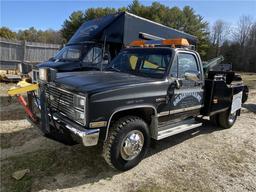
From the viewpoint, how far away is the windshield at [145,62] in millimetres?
4500

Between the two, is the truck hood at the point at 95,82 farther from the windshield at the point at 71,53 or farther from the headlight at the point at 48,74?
the windshield at the point at 71,53

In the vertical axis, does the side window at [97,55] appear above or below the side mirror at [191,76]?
above

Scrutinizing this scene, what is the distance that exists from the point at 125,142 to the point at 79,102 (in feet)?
3.27

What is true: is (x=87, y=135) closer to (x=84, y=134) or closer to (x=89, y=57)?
(x=84, y=134)

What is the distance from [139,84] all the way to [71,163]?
70.7 inches

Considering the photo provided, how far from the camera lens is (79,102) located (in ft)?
11.2

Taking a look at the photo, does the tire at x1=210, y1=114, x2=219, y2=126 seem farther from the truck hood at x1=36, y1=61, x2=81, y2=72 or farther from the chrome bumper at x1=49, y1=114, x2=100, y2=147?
the truck hood at x1=36, y1=61, x2=81, y2=72

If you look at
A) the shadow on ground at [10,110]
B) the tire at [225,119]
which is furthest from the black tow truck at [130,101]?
the shadow on ground at [10,110]

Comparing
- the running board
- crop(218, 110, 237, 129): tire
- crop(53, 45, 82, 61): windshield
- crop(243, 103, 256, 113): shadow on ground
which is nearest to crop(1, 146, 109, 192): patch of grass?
the running board

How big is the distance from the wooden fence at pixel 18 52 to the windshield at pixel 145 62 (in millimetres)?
11235

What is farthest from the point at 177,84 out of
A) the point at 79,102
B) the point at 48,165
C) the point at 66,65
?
the point at 66,65

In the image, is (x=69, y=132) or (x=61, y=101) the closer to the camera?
(x=69, y=132)

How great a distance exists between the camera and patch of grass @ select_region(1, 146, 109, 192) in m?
3.51

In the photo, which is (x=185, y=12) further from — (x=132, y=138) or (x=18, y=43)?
(x=132, y=138)
